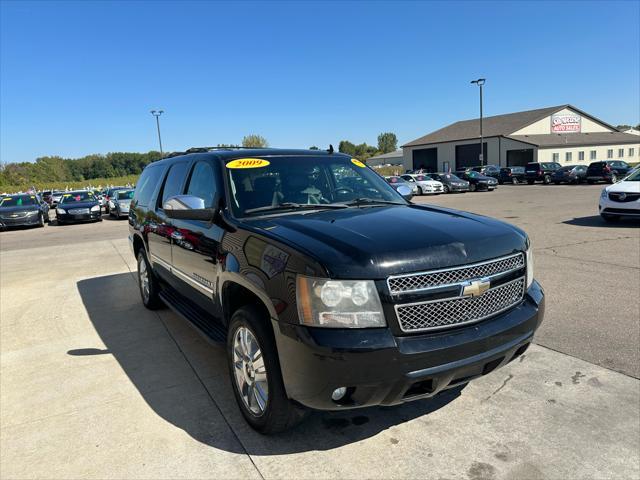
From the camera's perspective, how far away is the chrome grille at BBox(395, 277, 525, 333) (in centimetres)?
252

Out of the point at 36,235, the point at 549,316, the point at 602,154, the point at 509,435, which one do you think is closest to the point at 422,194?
the point at 36,235

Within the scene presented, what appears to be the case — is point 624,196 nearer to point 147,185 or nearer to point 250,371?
point 147,185

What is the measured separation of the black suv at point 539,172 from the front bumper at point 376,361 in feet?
125

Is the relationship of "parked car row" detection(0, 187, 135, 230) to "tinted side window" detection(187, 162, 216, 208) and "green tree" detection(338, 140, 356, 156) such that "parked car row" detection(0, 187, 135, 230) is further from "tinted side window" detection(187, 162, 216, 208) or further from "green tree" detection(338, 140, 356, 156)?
"green tree" detection(338, 140, 356, 156)

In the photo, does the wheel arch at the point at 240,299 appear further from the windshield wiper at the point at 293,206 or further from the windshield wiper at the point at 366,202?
the windshield wiper at the point at 366,202

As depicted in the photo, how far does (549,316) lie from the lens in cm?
517

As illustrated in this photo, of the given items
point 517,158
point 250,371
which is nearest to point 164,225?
point 250,371

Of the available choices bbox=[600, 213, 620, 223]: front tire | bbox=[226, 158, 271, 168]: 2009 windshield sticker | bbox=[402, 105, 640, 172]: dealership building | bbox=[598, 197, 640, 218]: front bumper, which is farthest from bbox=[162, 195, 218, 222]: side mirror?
bbox=[402, 105, 640, 172]: dealership building

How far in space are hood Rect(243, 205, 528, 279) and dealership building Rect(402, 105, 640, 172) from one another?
178ft

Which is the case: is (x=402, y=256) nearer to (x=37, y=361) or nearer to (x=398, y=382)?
(x=398, y=382)

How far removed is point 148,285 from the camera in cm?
604

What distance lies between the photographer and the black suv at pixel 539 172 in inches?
1448

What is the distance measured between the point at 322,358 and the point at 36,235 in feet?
61.4

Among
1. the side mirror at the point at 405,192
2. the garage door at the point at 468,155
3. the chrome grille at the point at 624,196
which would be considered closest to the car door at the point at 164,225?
the side mirror at the point at 405,192
